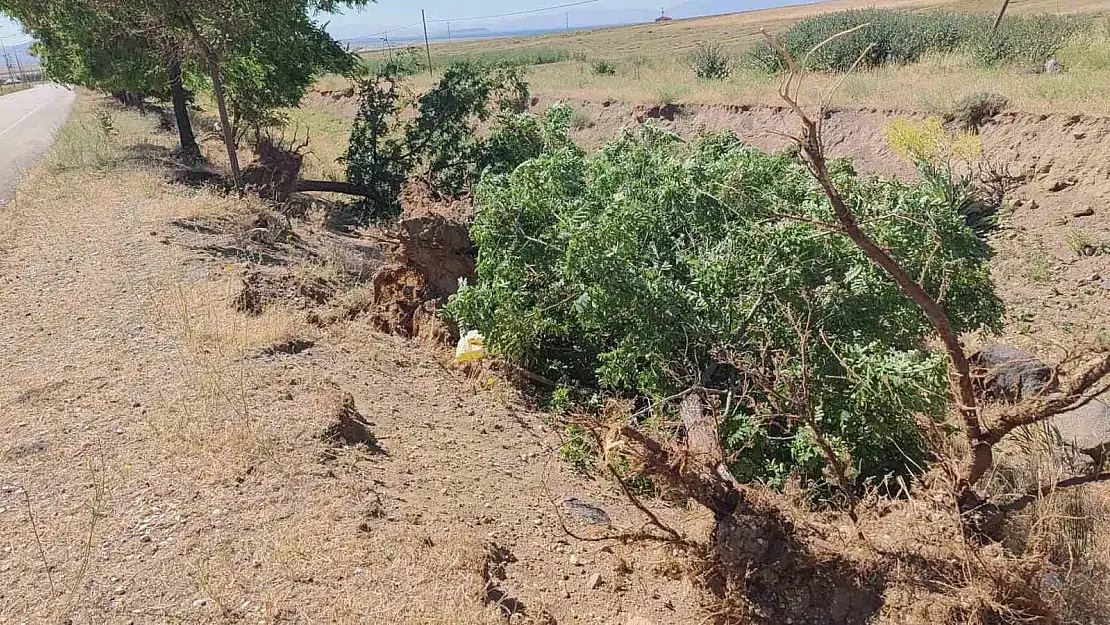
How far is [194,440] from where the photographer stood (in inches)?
182

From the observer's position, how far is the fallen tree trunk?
12406 mm

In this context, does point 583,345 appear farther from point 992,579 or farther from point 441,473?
point 992,579

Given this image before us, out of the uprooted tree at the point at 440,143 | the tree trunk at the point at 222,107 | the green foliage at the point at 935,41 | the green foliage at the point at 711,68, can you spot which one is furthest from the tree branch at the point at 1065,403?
the green foliage at the point at 711,68

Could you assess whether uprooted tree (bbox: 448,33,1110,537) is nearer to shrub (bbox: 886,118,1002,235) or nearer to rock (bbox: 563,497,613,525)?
rock (bbox: 563,497,613,525)

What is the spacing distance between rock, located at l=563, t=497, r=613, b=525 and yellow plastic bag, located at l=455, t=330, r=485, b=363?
2452 millimetres

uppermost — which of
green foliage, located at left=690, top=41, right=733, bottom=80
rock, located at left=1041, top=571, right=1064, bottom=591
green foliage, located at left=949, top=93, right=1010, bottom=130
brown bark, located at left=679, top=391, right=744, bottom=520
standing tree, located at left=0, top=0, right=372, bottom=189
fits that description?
standing tree, located at left=0, top=0, right=372, bottom=189

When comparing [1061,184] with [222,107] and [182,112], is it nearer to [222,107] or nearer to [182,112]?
[222,107]

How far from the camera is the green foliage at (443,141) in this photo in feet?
36.8

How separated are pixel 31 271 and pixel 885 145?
1305 cm

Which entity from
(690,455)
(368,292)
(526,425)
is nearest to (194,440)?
(526,425)

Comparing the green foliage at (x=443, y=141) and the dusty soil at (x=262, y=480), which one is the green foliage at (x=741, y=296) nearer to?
the dusty soil at (x=262, y=480)

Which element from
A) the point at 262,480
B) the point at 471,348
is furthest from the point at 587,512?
the point at 471,348

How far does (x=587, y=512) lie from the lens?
15.4ft

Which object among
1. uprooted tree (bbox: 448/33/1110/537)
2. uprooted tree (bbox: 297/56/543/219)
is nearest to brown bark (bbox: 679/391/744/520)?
uprooted tree (bbox: 448/33/1110/537)
